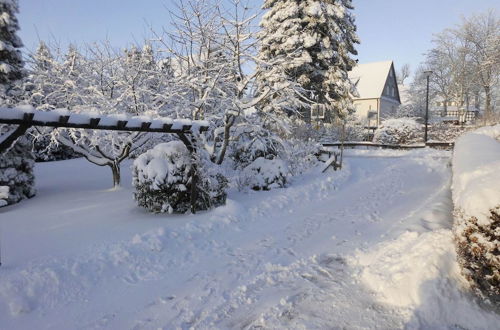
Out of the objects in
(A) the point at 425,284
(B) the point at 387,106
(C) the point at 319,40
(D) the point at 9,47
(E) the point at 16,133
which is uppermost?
(C) the point at 319,40

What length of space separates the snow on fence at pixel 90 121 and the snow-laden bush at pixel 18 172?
19.5 ft

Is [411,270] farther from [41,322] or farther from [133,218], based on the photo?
[133,218]

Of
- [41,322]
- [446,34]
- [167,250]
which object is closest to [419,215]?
[167,250]

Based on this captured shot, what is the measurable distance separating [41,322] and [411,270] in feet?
16.3

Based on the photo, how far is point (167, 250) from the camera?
5727 mm

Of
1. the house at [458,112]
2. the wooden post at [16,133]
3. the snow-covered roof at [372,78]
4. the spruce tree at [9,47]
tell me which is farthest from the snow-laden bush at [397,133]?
the spruce tree at [9,47]

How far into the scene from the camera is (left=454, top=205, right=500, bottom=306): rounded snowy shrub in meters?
3.39

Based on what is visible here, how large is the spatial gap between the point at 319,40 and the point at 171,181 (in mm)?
16728

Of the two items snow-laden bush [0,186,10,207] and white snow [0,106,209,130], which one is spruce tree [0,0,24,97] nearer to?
snow-laden bush [0,186,10,207]

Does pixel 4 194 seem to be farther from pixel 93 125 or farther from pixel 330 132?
pixel 330 132

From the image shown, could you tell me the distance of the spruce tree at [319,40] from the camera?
64.6ft

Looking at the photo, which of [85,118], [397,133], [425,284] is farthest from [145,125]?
[397,133]

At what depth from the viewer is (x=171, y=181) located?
7.50 m

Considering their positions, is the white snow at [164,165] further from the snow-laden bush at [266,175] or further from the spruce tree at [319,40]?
the spruce tree at [319,40]
